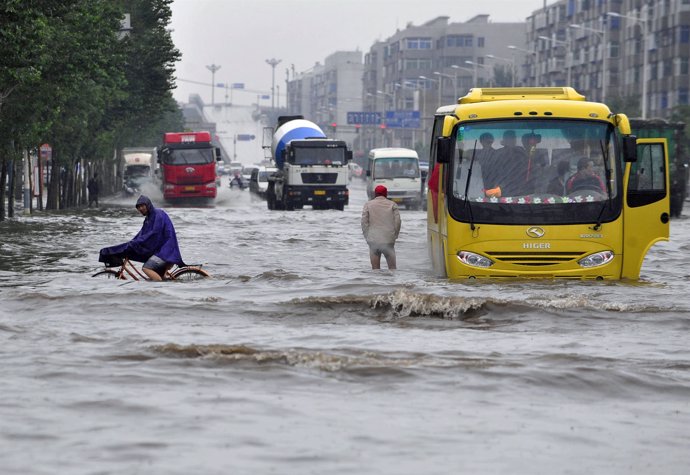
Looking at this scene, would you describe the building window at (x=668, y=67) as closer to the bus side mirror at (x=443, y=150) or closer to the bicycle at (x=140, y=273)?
the bus side mirror at (x=443, y=150)

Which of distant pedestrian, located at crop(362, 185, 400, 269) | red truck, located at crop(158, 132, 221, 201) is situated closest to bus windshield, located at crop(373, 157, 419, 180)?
red truck, located at crop(158, 132, 221, 201)

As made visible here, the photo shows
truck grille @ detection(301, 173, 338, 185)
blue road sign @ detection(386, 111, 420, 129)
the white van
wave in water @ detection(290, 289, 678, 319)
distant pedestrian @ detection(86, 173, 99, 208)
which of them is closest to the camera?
wave in water @ detection(290, 289, 678, 319)

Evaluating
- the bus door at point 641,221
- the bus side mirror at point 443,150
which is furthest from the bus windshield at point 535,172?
the bus side mirror at point 443,150

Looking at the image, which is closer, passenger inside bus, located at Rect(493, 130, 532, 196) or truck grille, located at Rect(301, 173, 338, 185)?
passenger inside bus, located at Rect(493, 130, 532, 196)

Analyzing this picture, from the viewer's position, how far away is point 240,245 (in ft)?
110

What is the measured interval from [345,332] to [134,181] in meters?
77.9

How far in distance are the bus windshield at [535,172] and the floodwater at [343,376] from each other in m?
0.89

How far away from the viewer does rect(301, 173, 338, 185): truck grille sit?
58.6 metres

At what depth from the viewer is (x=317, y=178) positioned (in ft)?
193

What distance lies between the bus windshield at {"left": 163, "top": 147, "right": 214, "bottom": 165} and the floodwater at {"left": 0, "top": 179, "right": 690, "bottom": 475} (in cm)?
4777

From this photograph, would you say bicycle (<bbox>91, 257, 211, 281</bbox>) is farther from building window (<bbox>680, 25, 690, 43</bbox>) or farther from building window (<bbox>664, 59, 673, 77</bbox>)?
building window (<bbox>664, 59, 673, 77</bbox>)

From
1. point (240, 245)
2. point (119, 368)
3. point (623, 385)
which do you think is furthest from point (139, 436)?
point (240, 245)

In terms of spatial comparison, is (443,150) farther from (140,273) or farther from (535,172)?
(140,273)

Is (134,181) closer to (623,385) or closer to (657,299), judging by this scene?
(657,299)
